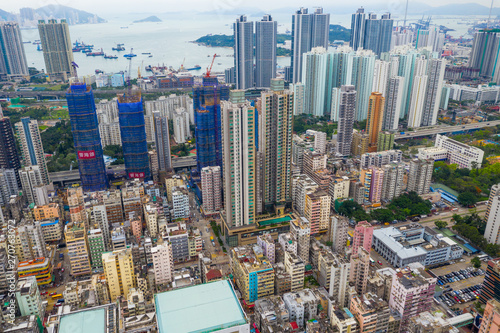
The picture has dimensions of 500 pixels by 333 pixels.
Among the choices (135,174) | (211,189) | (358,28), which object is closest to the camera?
(211,189)

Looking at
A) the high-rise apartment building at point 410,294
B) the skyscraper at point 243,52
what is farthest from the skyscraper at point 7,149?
the skyscraper at point 243,52

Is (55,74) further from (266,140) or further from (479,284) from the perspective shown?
(479,284)

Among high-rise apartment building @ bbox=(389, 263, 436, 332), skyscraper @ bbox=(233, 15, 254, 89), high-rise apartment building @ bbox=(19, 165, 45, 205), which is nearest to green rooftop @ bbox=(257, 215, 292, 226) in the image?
high-rise apartment building @ bbox=(389, 263, 436, 332)

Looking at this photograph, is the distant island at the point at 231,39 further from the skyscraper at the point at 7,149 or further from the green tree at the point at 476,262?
the green tree at the point at 476,262

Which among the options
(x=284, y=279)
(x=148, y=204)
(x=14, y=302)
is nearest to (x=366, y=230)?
(x=284, y=279)

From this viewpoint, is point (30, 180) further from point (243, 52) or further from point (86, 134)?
point (243, 52)

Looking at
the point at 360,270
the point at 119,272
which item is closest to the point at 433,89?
the point at 360,270

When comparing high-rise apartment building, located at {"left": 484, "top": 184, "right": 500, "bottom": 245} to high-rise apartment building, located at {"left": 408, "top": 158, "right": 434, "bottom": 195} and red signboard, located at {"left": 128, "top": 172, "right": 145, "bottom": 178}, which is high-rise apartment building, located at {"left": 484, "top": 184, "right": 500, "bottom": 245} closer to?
high-rise apartment building, located at {"left": 408, "top": 158, "right": 434, "bottom": 195}
